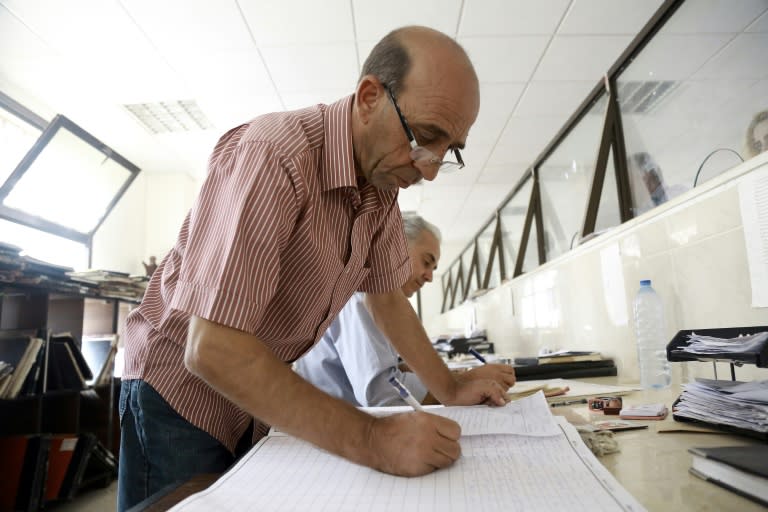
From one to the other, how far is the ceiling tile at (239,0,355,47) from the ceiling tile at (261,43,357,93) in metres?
0.08

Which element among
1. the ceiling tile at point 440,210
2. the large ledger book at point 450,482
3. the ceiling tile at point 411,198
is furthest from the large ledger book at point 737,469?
the ceiling tile at point 440,210

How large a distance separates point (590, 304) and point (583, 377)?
0.43m

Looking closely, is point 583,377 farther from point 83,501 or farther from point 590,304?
point 83,501

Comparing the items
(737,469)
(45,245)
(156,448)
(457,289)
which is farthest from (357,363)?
(457,289)

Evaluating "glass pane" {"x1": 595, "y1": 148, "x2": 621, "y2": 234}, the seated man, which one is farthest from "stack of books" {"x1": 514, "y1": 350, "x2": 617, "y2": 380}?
"glass pane" {"x1": 595, "y1": 148, "x2": 621, "y2": 234}

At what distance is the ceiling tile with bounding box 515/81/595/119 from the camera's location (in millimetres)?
3721

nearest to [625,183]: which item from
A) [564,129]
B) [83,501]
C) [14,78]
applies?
[564,129]

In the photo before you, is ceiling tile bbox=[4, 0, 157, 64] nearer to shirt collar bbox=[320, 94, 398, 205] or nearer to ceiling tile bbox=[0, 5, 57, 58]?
ceiling tile bbox=[0, 5, 57, 58]

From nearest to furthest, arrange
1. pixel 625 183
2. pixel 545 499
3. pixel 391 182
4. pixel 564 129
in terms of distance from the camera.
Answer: pixel 545 499 → pixel 391 182 → pixel 625 183 → pixel 564 129

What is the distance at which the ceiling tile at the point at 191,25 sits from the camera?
2775 millimetres

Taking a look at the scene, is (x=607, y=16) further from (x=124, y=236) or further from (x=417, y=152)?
(x=124, y=236)

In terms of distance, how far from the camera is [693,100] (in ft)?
5.90

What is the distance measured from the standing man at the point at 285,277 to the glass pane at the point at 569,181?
1.75m

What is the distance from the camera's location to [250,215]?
0.65 m
